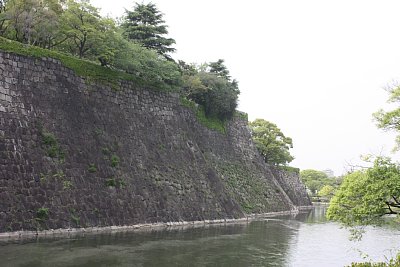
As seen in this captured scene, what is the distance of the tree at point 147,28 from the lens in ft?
115

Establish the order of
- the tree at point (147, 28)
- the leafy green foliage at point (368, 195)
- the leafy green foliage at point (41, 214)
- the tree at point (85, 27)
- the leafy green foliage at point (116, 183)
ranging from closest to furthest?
the leafy green foliage at point (368, 195) → the leafy green foliage at point (41, 214) → the leafy green foliage at point (116, 183) → the tree at point (85, 27) → the tree at point (147, 28)

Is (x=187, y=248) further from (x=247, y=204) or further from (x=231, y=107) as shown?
(x=231, y=107)

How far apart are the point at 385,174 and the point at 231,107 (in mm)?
30303

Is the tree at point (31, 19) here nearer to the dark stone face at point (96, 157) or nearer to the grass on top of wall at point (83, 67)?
the grass on top of wall at point (83, 67)

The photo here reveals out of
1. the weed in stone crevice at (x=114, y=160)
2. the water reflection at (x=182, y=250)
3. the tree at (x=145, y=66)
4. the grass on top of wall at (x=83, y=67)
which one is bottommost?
the water reflection at (x=182, y=250)

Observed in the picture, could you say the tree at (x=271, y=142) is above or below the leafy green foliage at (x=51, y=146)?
above

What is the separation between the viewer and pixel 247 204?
36406 mm

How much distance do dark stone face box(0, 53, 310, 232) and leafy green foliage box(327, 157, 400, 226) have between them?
11750 millimetres

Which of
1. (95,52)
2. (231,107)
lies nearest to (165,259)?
(95,52)

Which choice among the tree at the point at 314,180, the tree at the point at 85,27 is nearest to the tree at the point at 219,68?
the tree at the point at 85,27

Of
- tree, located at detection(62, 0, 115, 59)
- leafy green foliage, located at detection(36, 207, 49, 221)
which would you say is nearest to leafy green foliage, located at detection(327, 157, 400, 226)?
leafy green foliage, located at detection(36, 207, 49, 221)

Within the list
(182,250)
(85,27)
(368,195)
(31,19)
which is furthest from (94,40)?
(368,195)

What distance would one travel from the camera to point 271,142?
5941cm

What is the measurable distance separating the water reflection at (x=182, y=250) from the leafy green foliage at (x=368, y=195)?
4.12 meters
